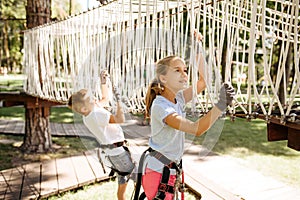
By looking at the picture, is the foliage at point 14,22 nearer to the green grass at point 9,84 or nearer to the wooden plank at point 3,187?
the green grass at point 9,84

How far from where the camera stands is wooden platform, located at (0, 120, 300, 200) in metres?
2.55

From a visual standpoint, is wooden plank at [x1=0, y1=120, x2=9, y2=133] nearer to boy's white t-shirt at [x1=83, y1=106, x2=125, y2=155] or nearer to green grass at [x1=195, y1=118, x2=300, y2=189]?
green grass at [x1=195, y1=118, x2=300, y2=189]

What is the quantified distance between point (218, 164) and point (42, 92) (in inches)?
80.6

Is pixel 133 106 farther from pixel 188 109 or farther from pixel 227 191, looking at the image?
pixel 227 191

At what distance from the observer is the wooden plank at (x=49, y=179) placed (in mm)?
2697

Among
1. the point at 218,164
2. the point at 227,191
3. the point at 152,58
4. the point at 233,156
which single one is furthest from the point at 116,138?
the point at 233,156

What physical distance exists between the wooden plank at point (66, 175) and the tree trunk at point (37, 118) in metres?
0.83

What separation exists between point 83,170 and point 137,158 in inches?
38.9

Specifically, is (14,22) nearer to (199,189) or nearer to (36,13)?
(36,13)

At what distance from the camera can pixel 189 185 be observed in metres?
2.74

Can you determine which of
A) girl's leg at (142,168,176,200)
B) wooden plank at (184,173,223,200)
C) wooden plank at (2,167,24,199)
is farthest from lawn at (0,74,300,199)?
girl's leg at (142,168,176,200)

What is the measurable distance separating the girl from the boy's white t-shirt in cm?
40

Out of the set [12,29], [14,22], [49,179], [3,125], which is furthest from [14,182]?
[12,29]

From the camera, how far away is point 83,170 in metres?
3.19
